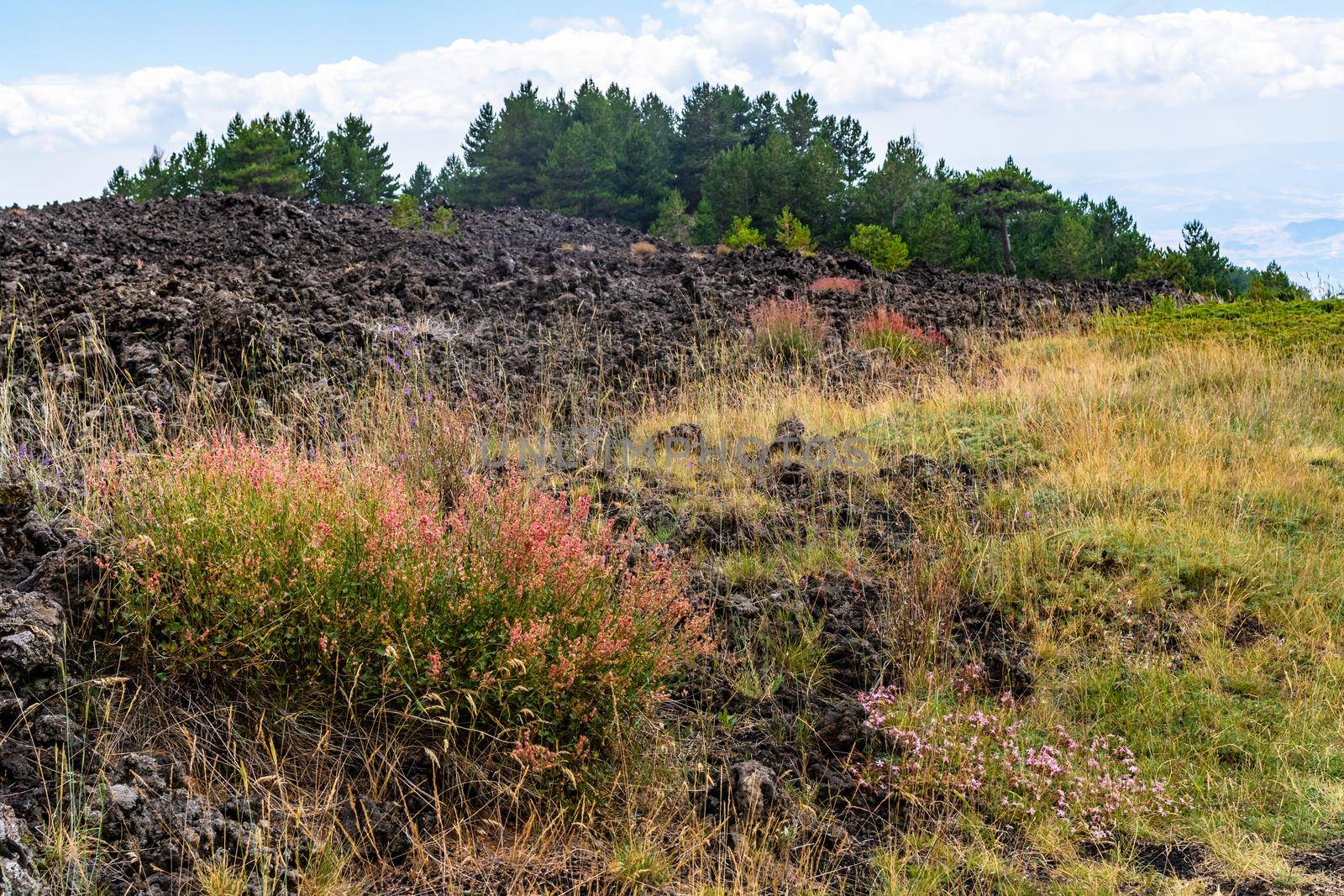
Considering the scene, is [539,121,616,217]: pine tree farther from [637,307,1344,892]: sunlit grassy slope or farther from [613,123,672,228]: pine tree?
[637,307,1344,892]: sunlit grassy slope

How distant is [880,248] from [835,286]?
6.70 meters

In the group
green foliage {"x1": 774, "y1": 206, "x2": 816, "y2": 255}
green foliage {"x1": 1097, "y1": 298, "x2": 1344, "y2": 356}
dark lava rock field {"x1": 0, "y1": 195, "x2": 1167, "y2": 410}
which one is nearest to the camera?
dark lava rock field {"x1": 0, "y1": 195, "x2": 1167, "y2": 410}

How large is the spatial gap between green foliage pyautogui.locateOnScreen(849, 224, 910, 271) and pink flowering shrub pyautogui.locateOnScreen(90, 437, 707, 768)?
55.2 ft

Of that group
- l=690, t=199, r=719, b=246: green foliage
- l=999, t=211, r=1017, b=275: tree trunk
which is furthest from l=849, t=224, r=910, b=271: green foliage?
l=690, t=199, r=719, b=246: green foliage

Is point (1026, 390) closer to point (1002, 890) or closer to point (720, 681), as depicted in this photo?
point (720, 681)

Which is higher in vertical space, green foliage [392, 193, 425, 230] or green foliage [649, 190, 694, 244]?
green foliage [649, 190, 694, 244]

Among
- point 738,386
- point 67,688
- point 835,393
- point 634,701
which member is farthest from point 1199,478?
point 67,688

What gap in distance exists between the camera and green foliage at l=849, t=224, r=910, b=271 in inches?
768

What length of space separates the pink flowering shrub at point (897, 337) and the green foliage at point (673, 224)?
15.8 meters

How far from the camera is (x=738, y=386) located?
9.11m

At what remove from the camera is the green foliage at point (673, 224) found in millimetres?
26750

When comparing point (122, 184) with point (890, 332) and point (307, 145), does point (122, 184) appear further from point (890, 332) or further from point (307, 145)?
point (890, 332)

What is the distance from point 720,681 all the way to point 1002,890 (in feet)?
4.67

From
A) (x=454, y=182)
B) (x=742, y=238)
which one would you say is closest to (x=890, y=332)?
(x=742, y=238)
